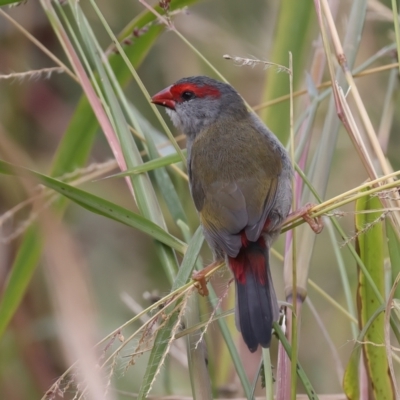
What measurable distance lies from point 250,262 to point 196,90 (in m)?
1.18

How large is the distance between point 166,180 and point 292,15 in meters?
0.84

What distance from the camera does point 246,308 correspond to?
7.02 ft

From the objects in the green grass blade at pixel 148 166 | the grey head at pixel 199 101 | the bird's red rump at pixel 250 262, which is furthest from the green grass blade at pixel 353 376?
the grey head at pixel 199 101

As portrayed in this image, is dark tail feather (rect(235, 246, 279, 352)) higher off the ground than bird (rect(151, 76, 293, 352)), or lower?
lower

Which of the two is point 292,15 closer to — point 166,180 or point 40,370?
point 166,180

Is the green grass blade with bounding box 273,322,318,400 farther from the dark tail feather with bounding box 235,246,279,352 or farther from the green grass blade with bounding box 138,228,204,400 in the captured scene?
the green grass blade with bounding box 138,228,204,400

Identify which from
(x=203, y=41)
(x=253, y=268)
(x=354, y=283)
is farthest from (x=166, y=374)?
(x=203, y=41)

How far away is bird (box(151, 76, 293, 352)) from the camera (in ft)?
7.16

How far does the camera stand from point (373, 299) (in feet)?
6.77

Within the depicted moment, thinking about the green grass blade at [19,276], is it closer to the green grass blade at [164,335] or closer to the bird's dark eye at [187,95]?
the green grass blade at [164,335]

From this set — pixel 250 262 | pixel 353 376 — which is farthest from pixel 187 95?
pixel 353 376

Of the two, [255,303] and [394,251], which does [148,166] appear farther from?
[394,251]

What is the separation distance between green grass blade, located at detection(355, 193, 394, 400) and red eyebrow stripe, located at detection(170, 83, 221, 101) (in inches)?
50.0

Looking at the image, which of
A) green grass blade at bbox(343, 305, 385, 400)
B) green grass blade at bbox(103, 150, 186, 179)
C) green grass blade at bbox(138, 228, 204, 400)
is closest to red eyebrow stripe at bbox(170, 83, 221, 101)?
green grass blade at bbox(103, 150, 186, 179)
